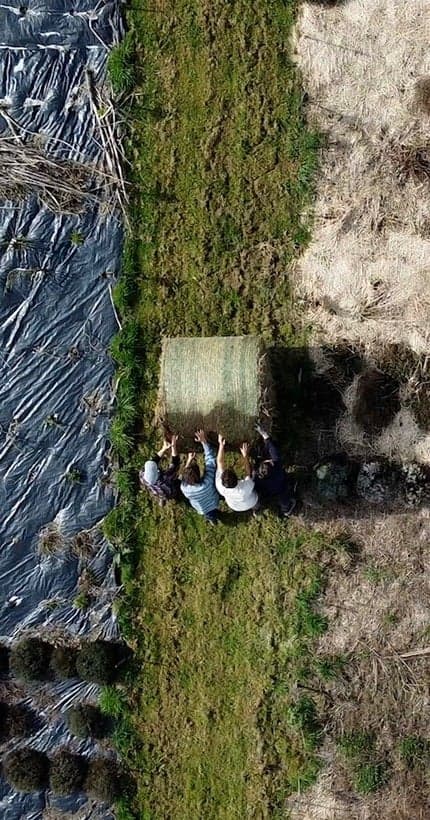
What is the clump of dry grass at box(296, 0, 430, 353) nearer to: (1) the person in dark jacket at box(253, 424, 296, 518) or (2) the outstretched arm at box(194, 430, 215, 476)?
(1) the person in dark jacket at box(253, 424, 296, 518)

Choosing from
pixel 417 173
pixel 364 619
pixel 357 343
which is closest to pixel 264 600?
pixel 364 619

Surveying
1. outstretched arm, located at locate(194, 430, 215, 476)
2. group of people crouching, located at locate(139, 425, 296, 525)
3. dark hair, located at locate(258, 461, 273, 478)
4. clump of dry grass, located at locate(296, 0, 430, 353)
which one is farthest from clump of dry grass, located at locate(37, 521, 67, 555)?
clump of dry grass, located at locate(296, 0, 430, 353)

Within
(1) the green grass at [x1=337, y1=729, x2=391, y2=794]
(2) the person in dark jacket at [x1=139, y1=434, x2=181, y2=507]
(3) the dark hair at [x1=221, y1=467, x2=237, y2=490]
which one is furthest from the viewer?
(1) the green grass at [x1=337, y1=729, x2=391, y2=794]

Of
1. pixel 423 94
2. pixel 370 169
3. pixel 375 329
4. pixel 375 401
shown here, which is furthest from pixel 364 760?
pixel 423 94

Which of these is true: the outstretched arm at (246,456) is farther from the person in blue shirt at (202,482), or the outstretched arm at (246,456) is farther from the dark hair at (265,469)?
the person in blue shirt at (202,482)

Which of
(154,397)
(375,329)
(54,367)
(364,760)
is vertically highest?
(375,329)

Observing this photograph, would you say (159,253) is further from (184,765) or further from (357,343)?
(184,765)

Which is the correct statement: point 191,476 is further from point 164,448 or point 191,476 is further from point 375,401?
point 375,401

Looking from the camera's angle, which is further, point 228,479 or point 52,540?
point 52,540
